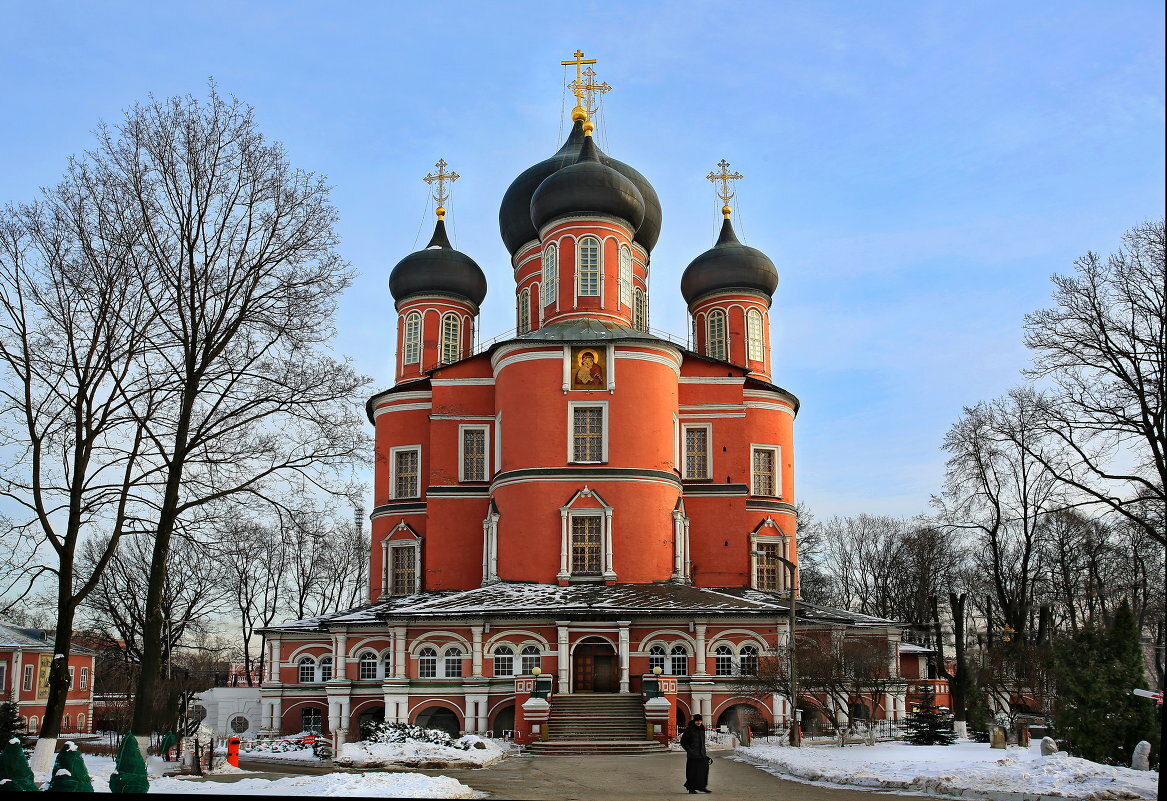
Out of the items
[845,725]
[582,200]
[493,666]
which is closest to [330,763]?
[493,666]

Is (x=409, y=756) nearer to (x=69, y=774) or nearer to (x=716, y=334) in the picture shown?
(x=69, y=774)

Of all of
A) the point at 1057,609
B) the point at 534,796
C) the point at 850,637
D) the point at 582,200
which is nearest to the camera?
the point at 534,796

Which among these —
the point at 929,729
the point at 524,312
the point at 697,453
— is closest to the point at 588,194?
the point at 524,312

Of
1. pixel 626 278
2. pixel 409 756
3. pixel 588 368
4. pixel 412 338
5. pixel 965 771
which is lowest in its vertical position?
pixel 409 756

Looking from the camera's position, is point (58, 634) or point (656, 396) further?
point (656, 396)

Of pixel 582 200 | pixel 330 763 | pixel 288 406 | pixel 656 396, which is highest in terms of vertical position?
pixel 582 200

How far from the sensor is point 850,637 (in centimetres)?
3127

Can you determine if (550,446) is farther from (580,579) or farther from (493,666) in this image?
(493,666)

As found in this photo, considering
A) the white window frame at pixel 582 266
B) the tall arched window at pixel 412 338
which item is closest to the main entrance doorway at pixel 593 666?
the white window frame at pixel 582 266

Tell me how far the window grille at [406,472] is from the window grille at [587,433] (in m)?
6.86

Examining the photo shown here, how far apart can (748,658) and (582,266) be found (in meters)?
13.1

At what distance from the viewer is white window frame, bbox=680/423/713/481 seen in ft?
116

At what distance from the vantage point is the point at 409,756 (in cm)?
2105

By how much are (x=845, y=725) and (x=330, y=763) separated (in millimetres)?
13507
